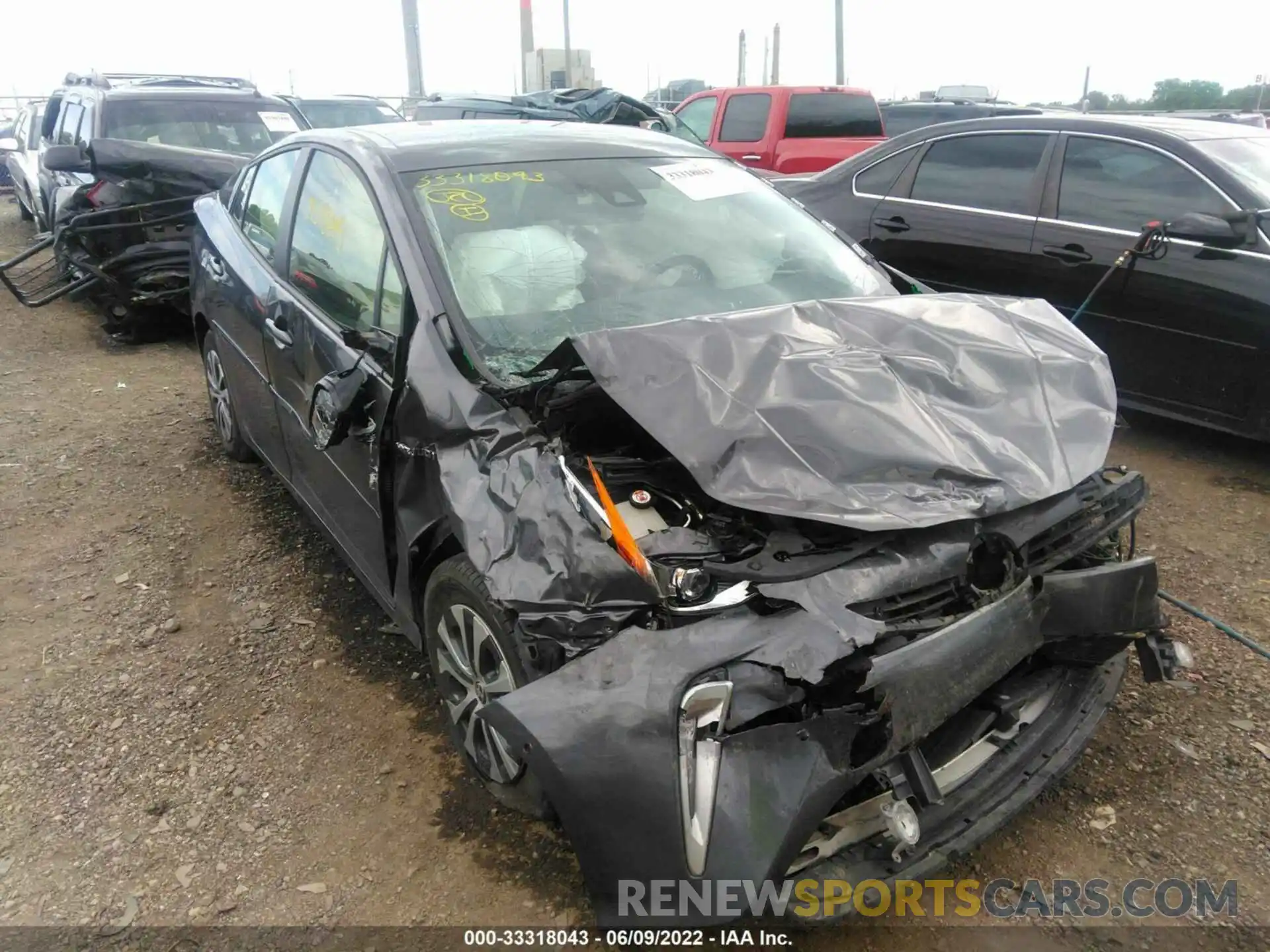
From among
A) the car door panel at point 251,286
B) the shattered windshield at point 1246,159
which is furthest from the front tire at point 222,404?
the shattered windshield at point 1246,159

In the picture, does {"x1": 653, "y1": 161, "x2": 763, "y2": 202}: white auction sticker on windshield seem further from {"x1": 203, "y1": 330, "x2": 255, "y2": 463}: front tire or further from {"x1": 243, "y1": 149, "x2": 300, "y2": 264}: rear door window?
{"x1": 203, "y1": 330, "x2": 255, "y2": 463}: front tire

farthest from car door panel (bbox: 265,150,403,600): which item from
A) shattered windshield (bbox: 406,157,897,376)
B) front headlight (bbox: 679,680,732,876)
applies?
front headlight (bbox: 679,680,732,876)

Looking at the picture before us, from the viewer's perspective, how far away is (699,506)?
2.26 m

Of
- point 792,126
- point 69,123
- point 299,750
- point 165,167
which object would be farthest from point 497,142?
point 792,126

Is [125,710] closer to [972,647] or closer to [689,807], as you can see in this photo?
[689,807]

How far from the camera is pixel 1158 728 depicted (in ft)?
9.08

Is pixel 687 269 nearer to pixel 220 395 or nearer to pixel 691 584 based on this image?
pixel 691 584

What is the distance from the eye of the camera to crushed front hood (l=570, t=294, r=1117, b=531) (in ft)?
6.84

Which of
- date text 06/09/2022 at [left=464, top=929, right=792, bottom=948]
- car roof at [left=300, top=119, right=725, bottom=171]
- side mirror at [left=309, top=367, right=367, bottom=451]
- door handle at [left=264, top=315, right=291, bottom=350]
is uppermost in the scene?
car roof at [left=300, top=119, right=725, bottom=171]

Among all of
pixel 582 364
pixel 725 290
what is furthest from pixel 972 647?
pixel 725 290

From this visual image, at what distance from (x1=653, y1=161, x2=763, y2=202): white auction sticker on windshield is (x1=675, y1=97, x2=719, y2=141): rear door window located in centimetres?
795

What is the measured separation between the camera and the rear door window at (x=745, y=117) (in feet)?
34.0

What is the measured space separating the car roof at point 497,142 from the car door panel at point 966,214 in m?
2.23

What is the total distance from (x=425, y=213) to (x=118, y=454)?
3.08 meters
